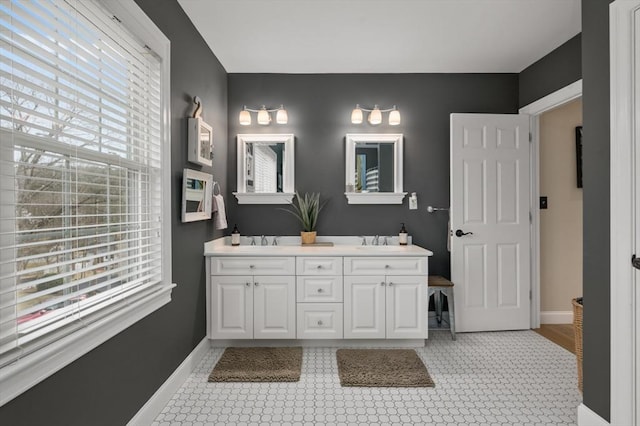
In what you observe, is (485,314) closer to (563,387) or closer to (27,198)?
(563,387)

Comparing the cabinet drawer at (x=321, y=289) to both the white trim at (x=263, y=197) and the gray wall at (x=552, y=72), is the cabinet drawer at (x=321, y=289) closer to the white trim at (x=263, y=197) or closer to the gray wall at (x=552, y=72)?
the white trim at (x=263, y=197)

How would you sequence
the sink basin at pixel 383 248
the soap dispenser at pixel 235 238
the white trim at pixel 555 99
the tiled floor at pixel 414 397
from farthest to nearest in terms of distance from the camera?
the soap dispenser at pixel 235 238, the sink basin at pixel 383 248, the white trim at pixel 555 99, the tiled floor at pixel 414 397

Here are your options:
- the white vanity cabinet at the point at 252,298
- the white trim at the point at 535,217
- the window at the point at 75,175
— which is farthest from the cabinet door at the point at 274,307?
the white trim at the point at 535,217

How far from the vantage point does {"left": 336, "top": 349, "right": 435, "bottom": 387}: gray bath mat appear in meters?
2.42

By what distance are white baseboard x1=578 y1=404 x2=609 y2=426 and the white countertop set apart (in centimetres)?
132

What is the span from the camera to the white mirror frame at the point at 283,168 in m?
3.53

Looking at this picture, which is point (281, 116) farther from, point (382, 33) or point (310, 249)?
point (310, 249)

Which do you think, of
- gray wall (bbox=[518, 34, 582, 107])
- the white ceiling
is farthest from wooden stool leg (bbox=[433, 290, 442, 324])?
the white ceiling

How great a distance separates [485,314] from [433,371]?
1055 millimetres

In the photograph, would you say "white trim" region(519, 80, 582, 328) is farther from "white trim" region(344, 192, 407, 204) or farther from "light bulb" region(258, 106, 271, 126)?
"light bulb" region(258, 106, 271, 126)

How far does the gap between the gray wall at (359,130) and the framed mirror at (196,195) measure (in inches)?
28.5

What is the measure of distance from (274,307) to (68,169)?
1923 millimetres

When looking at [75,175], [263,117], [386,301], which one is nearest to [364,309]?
[386,301]
